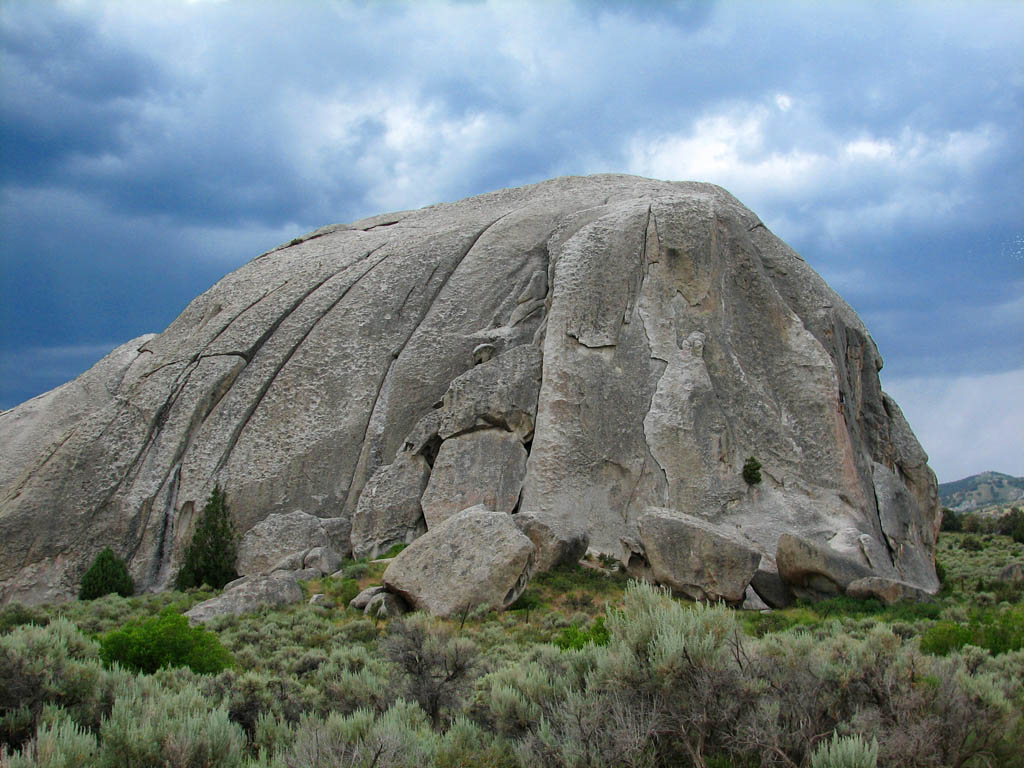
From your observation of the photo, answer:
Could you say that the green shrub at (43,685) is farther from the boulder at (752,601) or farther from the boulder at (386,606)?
the boulder at (752,601)

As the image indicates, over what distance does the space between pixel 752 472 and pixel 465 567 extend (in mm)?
9350

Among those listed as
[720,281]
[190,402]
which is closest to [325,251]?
[190,402]

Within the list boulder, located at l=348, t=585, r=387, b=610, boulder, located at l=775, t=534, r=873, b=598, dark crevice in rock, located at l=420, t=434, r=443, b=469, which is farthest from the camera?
dark crevice in rock, located at l=420, t=434, r=443, b=469

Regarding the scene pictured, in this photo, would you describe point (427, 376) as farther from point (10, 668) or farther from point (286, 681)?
point (10, 668)

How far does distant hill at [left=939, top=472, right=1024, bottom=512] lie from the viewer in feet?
455

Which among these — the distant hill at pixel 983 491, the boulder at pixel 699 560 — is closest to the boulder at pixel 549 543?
the boulder at pixel 699 560

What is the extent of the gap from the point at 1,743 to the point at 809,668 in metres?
6.44

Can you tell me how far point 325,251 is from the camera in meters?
33.7

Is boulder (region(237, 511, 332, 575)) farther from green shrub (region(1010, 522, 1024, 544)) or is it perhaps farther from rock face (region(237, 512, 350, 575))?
green shrub (region(1010, 522, 1024, 544))

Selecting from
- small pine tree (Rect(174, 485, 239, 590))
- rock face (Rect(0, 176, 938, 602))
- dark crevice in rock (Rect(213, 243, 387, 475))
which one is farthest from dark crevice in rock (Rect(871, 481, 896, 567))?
dark crevice in rock (Rect(213, 243, 387, 475))

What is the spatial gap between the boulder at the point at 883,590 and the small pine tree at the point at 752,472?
4741mm

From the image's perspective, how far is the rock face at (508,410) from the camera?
22.8m

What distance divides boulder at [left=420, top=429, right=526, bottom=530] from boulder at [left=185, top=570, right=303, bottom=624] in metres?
5.16

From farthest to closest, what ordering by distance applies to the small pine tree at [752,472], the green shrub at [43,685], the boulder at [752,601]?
the small pine tree at [752,472] → the boulder at [752,601] → the green shrub at [43,685]
